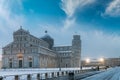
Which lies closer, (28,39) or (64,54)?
(28,39)

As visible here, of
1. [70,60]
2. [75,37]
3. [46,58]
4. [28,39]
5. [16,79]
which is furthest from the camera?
[75,37]

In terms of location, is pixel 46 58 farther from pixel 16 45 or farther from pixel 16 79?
pixel 16 79

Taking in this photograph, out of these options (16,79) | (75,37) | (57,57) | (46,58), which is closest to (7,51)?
(46,58)

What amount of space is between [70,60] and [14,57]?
47.6m

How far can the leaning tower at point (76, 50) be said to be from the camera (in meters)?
184

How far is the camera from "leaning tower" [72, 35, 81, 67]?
184 metres

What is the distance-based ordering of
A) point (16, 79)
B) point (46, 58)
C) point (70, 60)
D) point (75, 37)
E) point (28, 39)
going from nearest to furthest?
1. point (16, 79)
2. point (28, 39)
3. point (46, 58)
4. point (70, 60)
5. point (75, 37)

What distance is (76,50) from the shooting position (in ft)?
619

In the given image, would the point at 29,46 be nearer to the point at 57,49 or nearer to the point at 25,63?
the point at 25,63

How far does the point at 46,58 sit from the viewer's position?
505 feet

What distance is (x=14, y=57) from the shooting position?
141 meters

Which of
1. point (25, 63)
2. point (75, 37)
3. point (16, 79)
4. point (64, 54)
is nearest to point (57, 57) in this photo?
point (64, 54)

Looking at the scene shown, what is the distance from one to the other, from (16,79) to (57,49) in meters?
170

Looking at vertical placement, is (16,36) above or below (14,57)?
above
